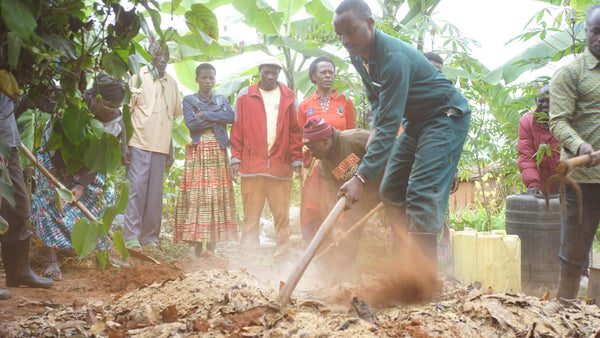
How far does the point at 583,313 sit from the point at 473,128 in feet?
10.6

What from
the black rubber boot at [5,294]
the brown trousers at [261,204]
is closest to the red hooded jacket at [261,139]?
the brown trousers at [261,204]

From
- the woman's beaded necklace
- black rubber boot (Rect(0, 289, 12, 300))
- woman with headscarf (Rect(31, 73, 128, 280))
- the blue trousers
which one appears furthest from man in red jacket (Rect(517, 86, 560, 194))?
black rubber boot (Rect(0, 289, 12, 300))

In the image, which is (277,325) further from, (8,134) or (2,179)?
(8,134)

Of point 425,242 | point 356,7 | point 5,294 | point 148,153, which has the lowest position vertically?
point 5,294

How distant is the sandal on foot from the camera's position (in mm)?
3824

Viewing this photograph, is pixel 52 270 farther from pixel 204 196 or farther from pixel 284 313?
pixel 284 313

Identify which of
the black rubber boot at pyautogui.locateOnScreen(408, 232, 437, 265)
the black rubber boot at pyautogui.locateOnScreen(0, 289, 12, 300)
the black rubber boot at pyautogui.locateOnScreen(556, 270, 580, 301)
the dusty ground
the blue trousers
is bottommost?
the black rubber boot at pyautogui.locateOnScreen(0, 289, 12, 300)

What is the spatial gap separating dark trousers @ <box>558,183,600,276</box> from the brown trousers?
2.92m

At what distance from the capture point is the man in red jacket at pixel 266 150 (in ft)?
17.0

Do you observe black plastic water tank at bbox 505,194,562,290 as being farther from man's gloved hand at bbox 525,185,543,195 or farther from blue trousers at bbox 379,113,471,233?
blue trousers at bbox 379,113,471,233

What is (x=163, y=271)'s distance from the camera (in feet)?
12.2

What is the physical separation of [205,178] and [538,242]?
128 inches

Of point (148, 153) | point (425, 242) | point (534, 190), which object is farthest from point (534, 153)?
point (148, 153)

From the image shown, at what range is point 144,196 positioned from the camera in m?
4.91
